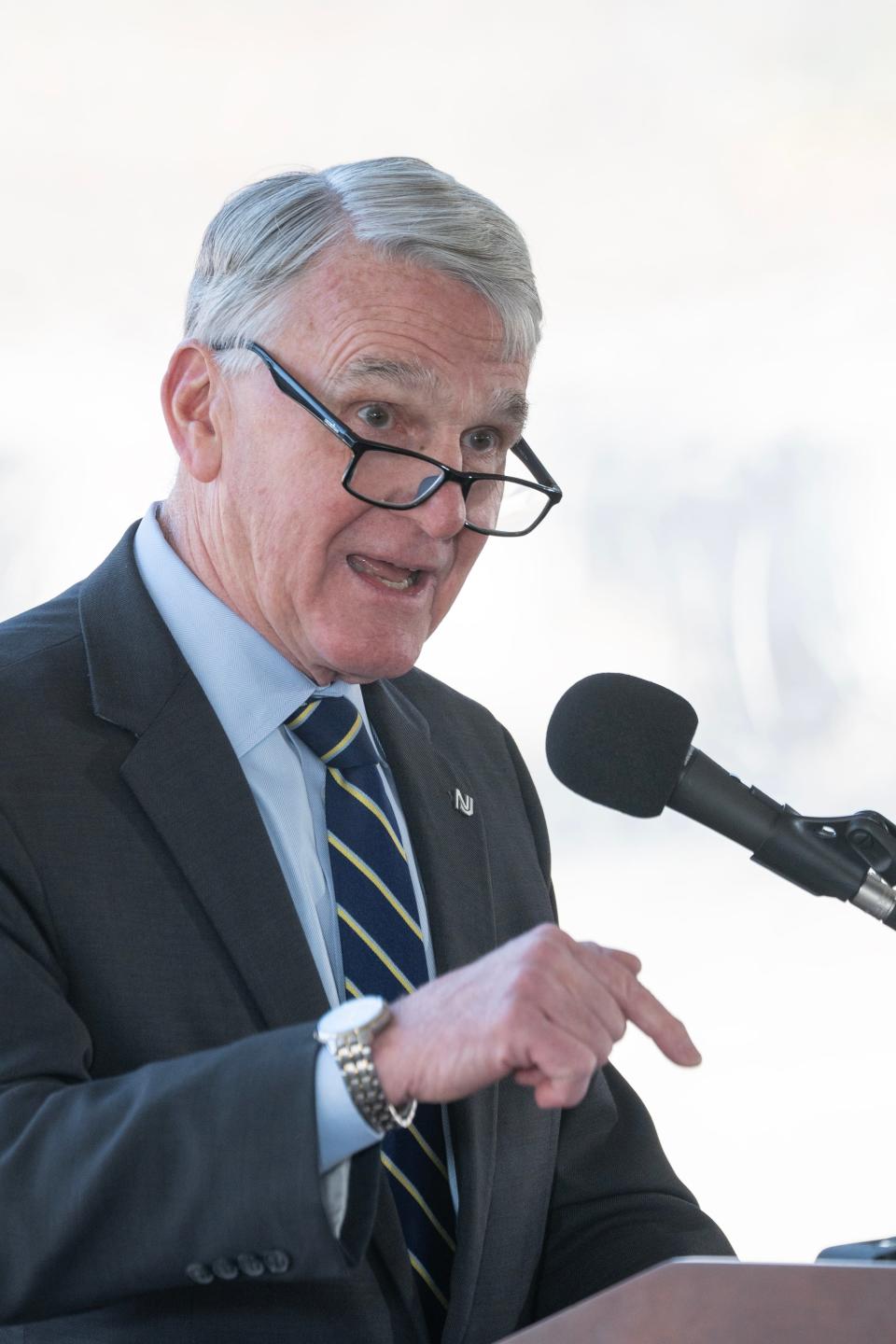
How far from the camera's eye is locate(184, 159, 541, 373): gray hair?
6.02ft

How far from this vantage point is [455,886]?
6.25 feet

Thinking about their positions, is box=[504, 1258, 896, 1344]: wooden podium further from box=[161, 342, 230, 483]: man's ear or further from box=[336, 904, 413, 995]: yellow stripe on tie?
box=[161, 342, 230, 483]: man's ear

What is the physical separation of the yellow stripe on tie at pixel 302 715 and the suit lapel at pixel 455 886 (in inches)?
7.2

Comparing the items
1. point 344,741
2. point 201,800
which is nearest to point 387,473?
point 344,741

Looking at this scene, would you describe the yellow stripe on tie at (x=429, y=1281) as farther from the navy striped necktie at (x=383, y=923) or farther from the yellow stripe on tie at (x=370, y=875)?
the yellow stripe on tie at (x=370, y=875)

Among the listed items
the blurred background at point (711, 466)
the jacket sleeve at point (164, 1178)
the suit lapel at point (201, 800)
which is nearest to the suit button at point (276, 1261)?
the jacket sleeve at point (164, 1178)

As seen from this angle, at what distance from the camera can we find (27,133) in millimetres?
3027

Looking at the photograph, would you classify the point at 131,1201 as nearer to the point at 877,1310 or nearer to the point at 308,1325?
the point at 308,1325

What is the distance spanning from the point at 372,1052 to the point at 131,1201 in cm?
26

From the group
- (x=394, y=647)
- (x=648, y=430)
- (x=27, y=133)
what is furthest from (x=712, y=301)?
(x=394, y=647)

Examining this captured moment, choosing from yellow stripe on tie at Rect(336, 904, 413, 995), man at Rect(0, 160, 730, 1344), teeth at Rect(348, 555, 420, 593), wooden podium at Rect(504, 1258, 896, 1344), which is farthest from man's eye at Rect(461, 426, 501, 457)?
wooden podium at Rect(504, 1258, 896, 1344)

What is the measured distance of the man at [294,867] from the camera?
1309 millimetres

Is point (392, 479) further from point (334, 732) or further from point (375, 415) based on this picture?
point (334, 732)

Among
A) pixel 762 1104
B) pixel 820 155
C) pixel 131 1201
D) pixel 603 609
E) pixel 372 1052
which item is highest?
pixel 820 155
